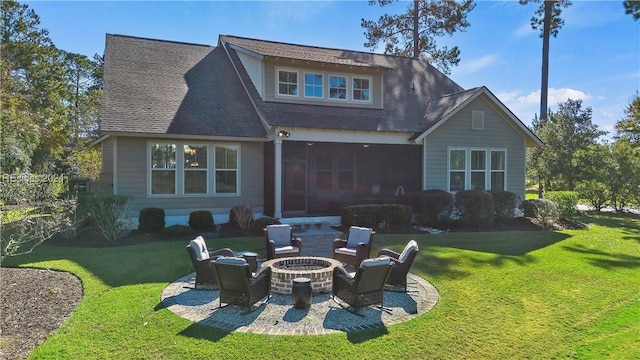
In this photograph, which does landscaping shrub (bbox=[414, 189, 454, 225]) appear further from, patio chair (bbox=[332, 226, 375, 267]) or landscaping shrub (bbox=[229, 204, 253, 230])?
patio chair (bbox=[332, 226, 375, 267])

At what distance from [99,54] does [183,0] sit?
122ft

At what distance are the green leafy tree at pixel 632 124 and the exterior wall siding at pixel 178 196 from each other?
20.1 meters

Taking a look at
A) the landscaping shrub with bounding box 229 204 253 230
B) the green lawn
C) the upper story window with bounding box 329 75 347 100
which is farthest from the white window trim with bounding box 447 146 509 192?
the landscaping shrub with bounding box 229 204 253 230

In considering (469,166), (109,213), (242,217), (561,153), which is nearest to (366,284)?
(242,217)

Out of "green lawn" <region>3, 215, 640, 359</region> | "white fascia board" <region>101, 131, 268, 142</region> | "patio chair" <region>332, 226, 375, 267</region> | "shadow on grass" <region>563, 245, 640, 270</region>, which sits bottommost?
"green lawn" <region>3, 215, 640, 359</region>

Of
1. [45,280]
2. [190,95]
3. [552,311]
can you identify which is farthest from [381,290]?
[190,95]

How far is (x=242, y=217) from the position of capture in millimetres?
12945

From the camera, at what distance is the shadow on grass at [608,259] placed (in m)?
9.00

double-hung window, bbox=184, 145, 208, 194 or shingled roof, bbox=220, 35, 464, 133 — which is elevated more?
shingled roof, bbox=220, 35, 464, 133

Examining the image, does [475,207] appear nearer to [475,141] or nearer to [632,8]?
[475,141]

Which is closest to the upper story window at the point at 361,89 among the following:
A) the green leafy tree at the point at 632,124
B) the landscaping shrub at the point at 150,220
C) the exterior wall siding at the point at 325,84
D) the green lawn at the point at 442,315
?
the exterior wall siding at the point at 325,84

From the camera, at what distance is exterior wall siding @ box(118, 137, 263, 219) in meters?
12.6

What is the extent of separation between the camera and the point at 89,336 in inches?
201

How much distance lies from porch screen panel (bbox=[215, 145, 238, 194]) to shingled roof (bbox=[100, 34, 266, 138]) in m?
0.75
